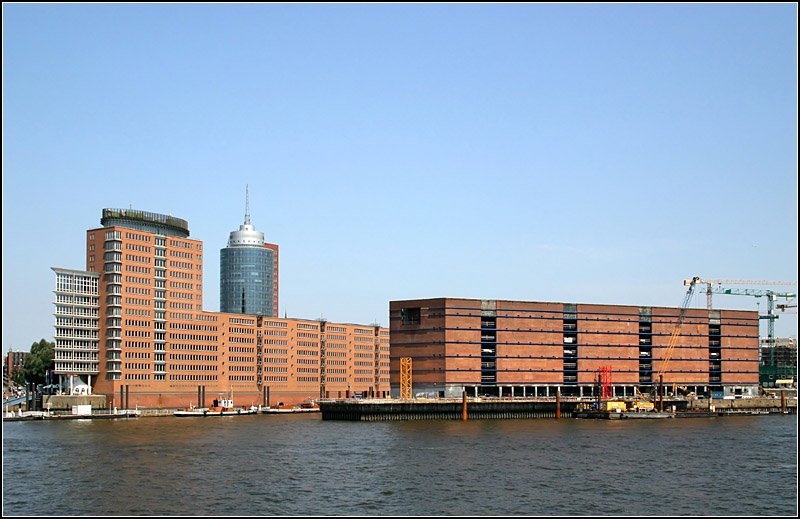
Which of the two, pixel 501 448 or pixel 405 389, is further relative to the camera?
pixel 405 389

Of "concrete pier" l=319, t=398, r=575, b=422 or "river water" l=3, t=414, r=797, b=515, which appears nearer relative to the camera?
"river water" l=3, t=414, r=797, b=515

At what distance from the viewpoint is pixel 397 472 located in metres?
91.2

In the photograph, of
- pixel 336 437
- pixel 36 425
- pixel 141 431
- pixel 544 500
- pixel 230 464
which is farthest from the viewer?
pixel 36 425

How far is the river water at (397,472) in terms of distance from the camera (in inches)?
2805

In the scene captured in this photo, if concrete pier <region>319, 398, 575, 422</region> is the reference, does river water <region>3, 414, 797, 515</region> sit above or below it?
above

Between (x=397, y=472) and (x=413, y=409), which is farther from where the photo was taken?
(x=413, y=409)

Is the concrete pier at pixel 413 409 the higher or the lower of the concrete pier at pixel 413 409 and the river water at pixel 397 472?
the lower

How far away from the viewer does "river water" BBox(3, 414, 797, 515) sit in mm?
Result: 71250

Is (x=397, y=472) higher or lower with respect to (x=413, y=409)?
higher

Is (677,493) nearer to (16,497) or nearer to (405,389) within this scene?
(16,497)

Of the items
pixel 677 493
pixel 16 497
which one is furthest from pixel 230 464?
pixel 677 493

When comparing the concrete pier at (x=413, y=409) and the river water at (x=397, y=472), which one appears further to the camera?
the concrete pier at (x=413, y=409)

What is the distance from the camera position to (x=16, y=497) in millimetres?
74875

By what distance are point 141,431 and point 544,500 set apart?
303ft
